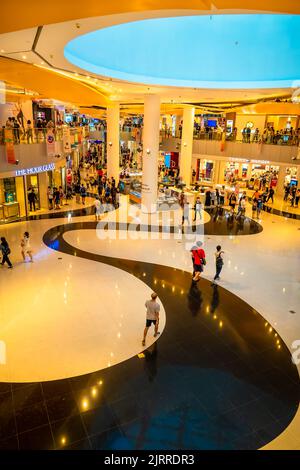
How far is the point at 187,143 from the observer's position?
2602 centimetres

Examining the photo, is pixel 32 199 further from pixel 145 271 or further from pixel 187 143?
pixel 187 143

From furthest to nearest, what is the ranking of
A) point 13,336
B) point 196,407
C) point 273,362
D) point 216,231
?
point 216,231 → point 13,336 → point 273,362 → point 196,407

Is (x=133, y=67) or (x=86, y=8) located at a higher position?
(x=133, y=67)

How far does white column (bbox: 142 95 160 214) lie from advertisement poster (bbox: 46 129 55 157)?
4.81 metres

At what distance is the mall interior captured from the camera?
199 inches

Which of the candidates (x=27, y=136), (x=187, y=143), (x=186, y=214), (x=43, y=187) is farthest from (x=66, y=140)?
(x=187, y=143)

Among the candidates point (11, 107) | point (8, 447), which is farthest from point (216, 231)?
point (11, 107)

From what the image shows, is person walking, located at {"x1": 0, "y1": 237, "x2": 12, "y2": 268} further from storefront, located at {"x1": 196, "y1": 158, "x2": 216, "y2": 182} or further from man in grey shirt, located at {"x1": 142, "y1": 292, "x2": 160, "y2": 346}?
storefront, located at {"x1": 196, "y1": 158, "x2": 216, "y2": 182}

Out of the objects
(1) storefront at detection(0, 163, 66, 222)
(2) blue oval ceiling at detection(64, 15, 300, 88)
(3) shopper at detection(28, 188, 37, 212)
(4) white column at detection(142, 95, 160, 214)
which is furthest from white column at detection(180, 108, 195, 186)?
(3) shopper at detection(28, 188, 37, 212)

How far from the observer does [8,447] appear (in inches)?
183

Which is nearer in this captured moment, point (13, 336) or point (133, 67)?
point (13, 336)
